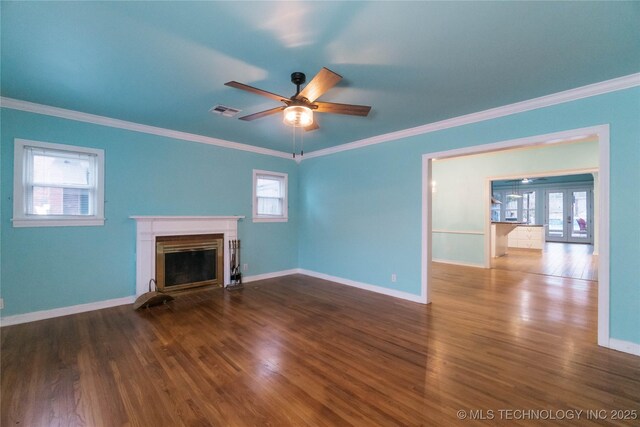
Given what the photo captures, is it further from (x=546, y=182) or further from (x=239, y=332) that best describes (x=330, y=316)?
(x=546, y=182)

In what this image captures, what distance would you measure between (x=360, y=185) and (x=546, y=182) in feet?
39.3

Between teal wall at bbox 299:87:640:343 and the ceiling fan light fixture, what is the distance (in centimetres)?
236

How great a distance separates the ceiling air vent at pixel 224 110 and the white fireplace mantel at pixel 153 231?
1.92 metres

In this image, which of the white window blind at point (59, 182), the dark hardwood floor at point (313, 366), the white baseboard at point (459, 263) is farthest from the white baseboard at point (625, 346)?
the white window blind at point (59, 182)

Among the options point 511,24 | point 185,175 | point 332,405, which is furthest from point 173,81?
point 332,405

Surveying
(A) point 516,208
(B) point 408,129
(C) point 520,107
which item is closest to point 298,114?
(B) point 408,129

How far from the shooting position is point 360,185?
495cm

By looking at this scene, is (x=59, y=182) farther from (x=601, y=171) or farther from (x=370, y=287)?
(x=601, y=171)

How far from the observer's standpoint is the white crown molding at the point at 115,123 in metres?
3.20

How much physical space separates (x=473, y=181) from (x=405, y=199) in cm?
369

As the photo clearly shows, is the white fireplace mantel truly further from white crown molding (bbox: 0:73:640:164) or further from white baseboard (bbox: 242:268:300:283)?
white crown molding (bbox: 0:73:640:164)

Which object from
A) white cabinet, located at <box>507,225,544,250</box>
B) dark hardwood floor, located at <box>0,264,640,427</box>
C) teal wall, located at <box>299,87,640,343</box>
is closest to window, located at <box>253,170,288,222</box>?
teal wall, located at <box>299,87,640,343</box>

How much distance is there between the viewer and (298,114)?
2432 millimetres

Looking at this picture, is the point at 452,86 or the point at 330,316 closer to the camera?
the point at 452,86
